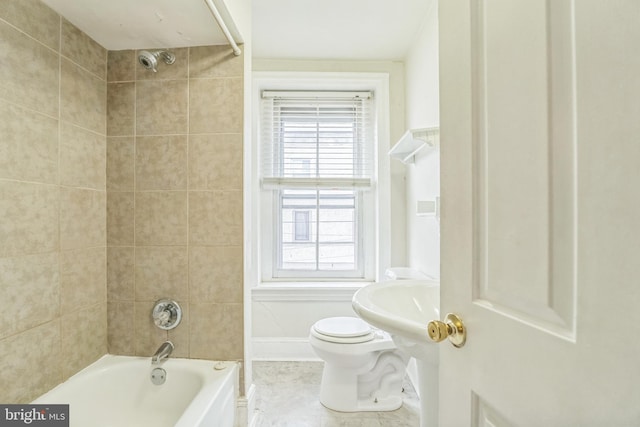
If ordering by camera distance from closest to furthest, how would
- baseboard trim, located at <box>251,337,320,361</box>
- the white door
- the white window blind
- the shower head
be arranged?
the white door
the shower head
baseboard trim, located at <box>251,337,320,361</box>
the white window blind

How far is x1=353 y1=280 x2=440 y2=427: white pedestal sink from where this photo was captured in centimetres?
87

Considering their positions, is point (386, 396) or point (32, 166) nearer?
point (32, 166)

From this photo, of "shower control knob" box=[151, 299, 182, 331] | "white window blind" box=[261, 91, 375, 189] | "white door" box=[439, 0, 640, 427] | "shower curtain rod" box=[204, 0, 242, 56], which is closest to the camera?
"white door" box=[439, 0, 640, 427]

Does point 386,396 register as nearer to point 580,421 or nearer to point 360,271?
point 360,271

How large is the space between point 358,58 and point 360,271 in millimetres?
1747

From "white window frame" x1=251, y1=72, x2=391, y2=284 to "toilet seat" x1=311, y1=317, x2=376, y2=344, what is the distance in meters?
0.68

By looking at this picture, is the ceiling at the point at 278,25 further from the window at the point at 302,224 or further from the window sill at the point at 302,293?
the window sill at the point at 302,293

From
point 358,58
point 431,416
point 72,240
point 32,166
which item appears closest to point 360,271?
point 431,416

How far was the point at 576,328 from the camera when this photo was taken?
37 centimetres

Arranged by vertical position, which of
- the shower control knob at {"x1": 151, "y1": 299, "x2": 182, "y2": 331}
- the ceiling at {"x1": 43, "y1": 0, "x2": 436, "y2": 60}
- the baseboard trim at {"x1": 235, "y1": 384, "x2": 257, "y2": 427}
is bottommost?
the baseboard trim at {"x1": 235, "y1": 384, "x2": 257, "y2": 427}

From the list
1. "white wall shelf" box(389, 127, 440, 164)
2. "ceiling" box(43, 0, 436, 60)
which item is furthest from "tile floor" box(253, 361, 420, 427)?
"ceiling" box(43, 0, 436, 60)

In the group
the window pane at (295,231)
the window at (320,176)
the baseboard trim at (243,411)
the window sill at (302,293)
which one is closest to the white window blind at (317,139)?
the window at (320,176)

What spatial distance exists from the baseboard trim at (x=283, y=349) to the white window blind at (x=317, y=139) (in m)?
1.26

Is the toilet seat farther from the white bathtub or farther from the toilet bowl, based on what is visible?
the white bathtub
